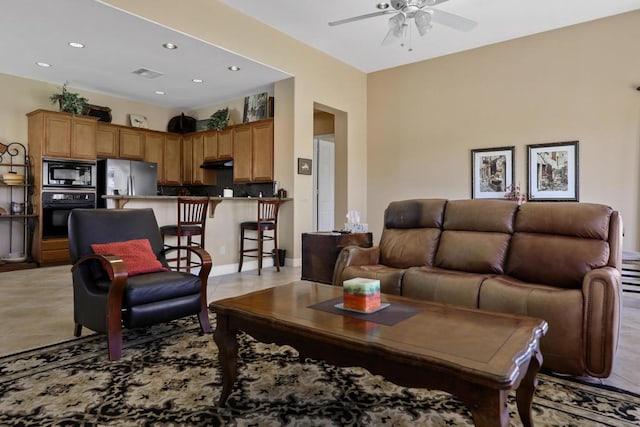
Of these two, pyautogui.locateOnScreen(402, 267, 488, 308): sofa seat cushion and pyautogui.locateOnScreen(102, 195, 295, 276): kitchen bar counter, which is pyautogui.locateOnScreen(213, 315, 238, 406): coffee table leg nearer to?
pyautogui.locateOnScreen(402, 267, 488, 308): sofa seat cushion

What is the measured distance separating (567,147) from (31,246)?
8.04 metres

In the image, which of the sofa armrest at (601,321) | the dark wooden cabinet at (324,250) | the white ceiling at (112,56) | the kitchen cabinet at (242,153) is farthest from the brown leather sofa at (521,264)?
the kitchen cabinet at (242,153)

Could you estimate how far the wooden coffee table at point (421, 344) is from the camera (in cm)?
121

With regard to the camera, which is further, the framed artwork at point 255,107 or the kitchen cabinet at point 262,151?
the framed artwork at point 255,107

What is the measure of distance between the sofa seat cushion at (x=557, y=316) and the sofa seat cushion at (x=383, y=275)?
78 centimetres

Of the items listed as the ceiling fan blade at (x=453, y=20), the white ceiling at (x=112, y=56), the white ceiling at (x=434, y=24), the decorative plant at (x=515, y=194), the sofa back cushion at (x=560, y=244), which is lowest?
the sofa back cushion at (x=560, y=244)

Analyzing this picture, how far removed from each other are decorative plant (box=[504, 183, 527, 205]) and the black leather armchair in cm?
458

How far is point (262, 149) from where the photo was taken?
6.46 m

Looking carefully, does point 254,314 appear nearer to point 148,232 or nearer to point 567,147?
point 148,232

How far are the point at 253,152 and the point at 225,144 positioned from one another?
2.82 ft

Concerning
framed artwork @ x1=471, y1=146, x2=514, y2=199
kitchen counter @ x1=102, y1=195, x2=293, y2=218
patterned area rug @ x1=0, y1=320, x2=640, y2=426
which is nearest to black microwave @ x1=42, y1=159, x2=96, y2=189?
kitchen counter @ x1=102, y1=195, x2=293, y2=218

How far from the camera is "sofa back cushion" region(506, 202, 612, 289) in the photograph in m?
2.47

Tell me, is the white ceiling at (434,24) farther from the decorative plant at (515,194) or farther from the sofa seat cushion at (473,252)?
the sofa seat cushion at (473,252)

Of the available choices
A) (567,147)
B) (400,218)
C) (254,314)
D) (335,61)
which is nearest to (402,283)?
(400,218)
